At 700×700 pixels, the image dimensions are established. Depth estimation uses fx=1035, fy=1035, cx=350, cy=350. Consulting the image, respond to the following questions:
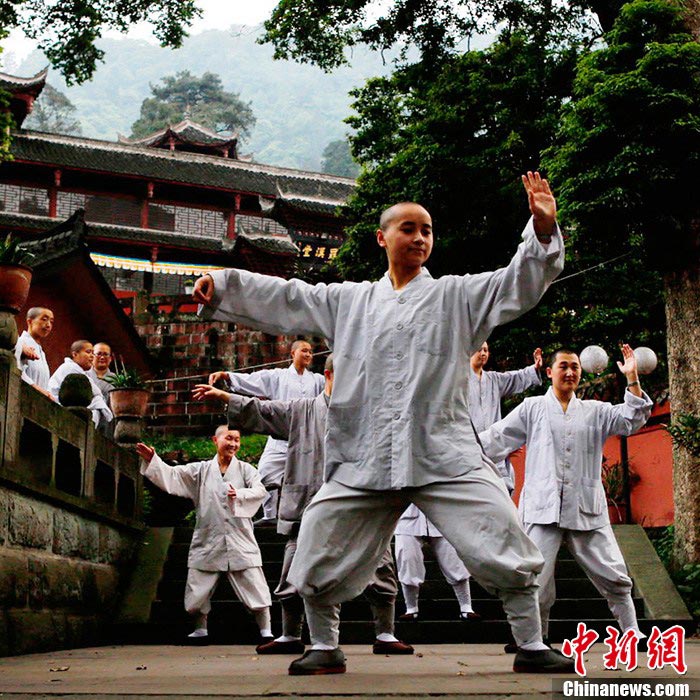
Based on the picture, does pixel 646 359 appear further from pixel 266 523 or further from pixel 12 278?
pixel 12 278

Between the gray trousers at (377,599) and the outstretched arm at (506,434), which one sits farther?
the outstretched arm at (506,434)

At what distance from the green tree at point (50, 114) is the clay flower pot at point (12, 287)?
215 feet

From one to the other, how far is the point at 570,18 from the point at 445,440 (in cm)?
1251

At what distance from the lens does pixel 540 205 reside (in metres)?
3.79

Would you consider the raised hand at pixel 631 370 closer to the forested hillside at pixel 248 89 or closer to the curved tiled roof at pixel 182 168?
the curved tiled roof at pixel 182 168

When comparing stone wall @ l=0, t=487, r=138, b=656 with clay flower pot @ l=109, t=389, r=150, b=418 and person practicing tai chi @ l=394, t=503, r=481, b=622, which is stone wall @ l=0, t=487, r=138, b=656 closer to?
clay flower pot @ l=109, t=389, r=150, b=418

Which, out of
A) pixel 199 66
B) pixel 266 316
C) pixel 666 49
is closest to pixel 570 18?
pixel 666 49

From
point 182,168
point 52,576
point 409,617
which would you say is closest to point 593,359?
point 409,617

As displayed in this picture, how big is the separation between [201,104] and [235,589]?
6432 centimetres

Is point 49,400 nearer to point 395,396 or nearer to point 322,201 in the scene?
point 395,396

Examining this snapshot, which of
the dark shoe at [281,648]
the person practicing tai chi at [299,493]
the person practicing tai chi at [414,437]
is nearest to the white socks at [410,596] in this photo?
the person practicing tai chi at [299,493]

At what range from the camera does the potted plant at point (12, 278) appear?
20.4 feet

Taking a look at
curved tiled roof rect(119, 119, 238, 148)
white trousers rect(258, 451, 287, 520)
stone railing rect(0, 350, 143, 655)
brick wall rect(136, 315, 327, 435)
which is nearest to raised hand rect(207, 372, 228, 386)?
stone railing rect(0, 350, 143, 655)

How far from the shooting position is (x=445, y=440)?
392 cm
